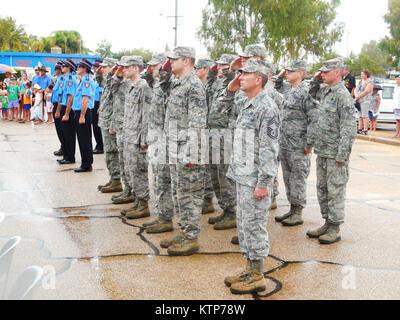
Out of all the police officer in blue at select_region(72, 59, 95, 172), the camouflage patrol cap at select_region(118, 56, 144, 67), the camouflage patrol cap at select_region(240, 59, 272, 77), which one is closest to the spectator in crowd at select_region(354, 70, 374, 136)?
the police officer in blue at select_region(72, 59, 95, 172)

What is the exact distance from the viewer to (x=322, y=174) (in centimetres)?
480

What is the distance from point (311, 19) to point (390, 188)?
91.2 ft

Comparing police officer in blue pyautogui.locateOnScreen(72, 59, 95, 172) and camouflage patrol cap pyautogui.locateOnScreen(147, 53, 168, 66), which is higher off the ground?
camouflage patrol cap pyautogui.locateOnScreen(147, 53, 168, 66)

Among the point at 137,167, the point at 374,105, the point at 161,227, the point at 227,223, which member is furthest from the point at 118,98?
the point at 374,105

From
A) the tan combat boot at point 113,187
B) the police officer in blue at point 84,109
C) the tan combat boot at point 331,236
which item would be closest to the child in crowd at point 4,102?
the police officer in blue at point 84,109

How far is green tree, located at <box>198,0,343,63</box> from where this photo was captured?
29.9 meters

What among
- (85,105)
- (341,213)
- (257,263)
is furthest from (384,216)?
(85,105)

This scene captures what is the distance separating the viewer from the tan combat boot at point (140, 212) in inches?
213

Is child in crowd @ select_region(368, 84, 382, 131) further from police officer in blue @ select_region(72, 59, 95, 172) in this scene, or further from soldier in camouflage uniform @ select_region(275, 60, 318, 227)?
soldier in camouflage uniform @ select_region(275, 60, 318, 227)

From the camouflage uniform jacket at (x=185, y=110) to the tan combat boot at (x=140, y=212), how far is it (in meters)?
1.38

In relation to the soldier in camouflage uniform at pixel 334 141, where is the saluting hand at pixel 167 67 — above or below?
above

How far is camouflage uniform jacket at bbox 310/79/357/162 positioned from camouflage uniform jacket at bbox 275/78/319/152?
0.72 feet

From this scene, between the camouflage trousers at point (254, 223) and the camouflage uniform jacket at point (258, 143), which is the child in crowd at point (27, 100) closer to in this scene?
the camouflage uniform jacket at point (258, 143)
